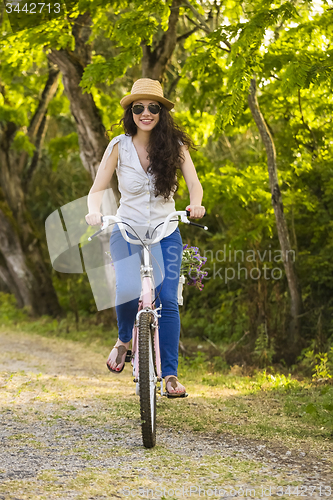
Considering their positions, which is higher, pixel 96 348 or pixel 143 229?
pixel 143 229

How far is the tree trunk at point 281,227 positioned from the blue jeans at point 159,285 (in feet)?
12.7

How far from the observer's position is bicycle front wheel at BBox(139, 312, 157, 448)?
12.0 feet

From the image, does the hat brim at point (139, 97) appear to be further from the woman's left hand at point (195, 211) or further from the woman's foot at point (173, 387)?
the woman's foot at point (173, 387)

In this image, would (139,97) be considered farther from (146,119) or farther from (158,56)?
(158,56)

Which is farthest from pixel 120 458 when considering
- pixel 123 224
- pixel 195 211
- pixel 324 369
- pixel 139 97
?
pixel 324 369

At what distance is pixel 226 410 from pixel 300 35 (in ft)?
15.0

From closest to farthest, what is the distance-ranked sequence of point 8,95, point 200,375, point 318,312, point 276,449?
point 276,449
point 200,375
point 318,312
point 8,95

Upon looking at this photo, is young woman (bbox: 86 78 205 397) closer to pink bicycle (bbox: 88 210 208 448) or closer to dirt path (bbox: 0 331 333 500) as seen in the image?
pink bicycle (bbox: 88 210 208 448)

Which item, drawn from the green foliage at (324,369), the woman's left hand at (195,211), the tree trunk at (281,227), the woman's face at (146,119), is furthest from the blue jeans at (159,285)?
the tree trunk at (281,227)

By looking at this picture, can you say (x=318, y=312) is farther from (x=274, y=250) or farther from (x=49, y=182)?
(x=49, y=182)

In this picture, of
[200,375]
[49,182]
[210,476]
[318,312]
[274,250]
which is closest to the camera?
[210,476]

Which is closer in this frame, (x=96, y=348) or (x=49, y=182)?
(x=96, y=348)

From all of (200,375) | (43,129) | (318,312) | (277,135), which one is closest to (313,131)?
(277,135)

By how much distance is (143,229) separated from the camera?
4.09 m
